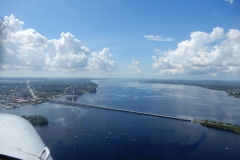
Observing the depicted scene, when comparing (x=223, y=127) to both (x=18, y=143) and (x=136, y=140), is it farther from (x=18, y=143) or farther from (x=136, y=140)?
(x=18, y=143)

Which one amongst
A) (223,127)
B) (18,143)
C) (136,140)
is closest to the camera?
(18,143)

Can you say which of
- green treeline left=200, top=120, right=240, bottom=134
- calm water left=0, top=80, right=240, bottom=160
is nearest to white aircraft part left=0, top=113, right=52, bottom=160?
calm water left=0, top=80, right=240, bottom=160

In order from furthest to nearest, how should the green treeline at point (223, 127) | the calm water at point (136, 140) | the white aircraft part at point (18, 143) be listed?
the green treeline at point (223, 127) < the calm water at point (136, 140) < the white aircraft part at point (18, 143)

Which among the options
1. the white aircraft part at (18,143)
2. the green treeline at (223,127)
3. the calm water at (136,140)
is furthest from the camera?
the green treeline at (223,127)

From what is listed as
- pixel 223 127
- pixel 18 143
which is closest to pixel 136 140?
pixel 223 127

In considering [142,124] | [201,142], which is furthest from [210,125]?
[142,124]

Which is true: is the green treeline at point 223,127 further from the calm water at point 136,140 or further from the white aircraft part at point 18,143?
the white aircraft part at point 18,143

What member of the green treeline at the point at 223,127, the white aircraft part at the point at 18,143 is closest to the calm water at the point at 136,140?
the green treeline at the point at 223,127

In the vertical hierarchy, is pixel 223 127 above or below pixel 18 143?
below

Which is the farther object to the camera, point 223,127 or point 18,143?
point 223,127

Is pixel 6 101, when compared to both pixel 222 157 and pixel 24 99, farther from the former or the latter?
pixel 222 157

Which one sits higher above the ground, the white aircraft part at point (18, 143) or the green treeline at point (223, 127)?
the white aircraft part at point (18, 143)
